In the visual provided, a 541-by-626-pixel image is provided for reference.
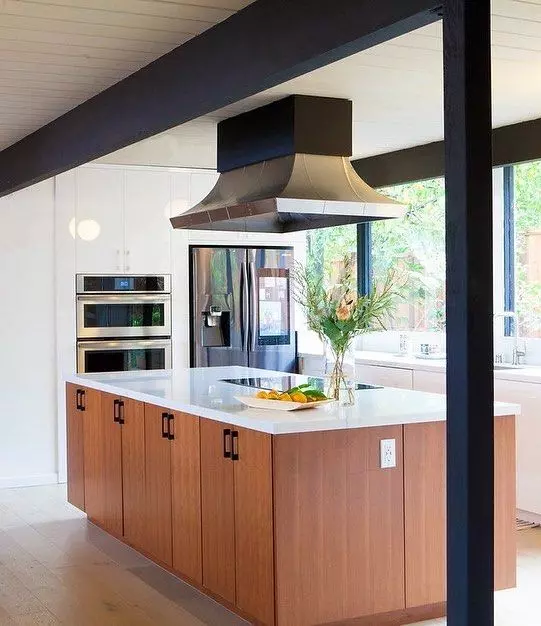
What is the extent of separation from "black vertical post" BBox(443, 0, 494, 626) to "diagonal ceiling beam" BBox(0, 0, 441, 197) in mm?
182

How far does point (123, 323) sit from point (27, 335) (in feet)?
2.39

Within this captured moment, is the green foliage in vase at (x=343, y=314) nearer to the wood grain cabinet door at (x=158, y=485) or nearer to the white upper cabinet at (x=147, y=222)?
the wood grain cabinet door at (x=158, y=485)

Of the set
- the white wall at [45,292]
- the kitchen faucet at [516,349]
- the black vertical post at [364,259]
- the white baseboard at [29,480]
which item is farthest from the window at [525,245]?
the white baseboard at [29,480]

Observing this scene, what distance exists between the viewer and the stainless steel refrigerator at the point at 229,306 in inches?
302

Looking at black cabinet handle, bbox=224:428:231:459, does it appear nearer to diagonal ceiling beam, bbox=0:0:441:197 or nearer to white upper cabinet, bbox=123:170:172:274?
diagonal ceiling beam, bbox=0:0:441:197

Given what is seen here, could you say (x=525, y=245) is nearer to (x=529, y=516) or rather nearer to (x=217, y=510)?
(x=529, y=516)

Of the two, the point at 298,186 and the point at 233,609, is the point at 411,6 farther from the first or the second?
the point at 233,609

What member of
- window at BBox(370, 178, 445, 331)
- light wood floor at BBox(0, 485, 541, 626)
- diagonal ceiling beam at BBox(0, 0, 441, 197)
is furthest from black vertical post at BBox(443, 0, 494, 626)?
window at BBox(370, 178, 445, 331)

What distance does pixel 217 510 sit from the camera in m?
4.24

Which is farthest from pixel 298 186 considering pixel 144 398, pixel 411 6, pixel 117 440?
pixel 411 6

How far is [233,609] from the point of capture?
415 centimetres

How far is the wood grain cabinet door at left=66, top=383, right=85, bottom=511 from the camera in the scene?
6.03 metres

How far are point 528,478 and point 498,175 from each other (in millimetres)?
2253

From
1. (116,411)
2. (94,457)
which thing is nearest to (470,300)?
(116,411)
